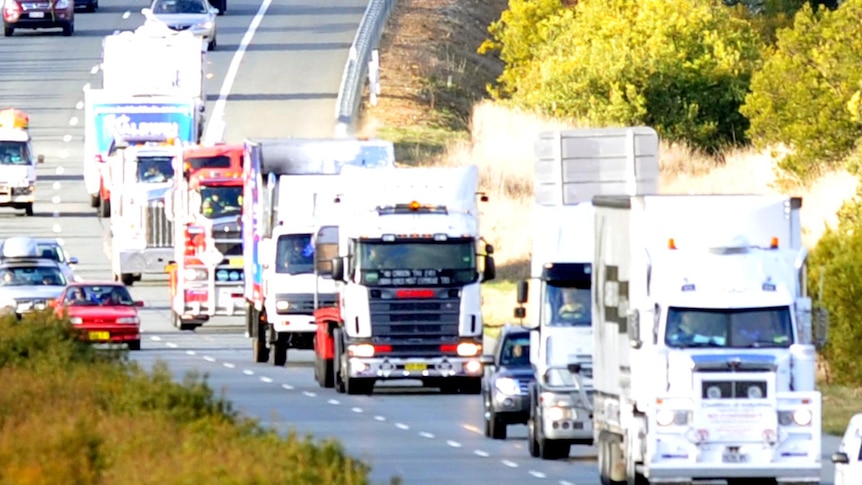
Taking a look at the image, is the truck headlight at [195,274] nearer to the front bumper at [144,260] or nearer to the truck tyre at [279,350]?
the truck tyre at [279,350]

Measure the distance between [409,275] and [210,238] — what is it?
1262cm

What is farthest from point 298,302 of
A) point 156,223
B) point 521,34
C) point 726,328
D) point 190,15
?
point 190,15

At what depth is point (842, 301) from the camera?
1531 inches

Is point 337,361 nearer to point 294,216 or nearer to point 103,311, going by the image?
point 294,216

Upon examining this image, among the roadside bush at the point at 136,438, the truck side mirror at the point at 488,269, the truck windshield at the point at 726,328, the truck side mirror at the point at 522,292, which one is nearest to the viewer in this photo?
the roadside bush at the point at 136,438

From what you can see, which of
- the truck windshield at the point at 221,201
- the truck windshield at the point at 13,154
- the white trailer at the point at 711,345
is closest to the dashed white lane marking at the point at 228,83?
the truck windshield at the point at 13,154

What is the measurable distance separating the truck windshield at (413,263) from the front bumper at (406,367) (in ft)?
3.78

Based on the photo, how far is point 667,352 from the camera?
2388cm

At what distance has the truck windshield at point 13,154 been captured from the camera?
63.6 metres

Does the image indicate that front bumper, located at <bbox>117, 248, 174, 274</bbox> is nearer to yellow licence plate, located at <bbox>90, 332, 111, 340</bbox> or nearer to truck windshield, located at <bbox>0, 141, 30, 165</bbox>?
truck windshield, located at <bbox>0, 141, 30, 165</bbox>

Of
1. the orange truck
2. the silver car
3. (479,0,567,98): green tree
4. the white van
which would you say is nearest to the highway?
the orange truck

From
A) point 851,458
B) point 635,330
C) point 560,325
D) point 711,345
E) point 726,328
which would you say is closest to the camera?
point 851,458

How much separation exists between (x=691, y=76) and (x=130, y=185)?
19190 millimetres

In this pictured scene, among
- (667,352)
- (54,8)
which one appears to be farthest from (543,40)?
(667,352)
